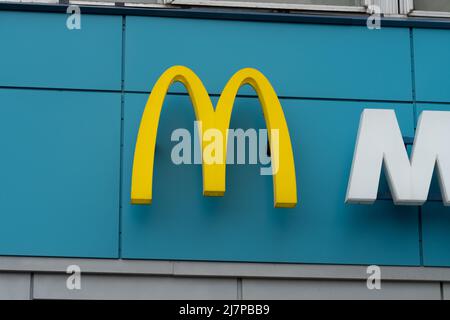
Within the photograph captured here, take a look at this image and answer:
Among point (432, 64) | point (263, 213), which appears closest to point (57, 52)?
point (263, 213)

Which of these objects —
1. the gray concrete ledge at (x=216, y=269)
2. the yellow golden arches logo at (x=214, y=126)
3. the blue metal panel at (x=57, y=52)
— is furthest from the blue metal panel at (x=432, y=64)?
the blue metal panel at (x=57, y=52)

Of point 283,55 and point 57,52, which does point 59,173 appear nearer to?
point 57,52

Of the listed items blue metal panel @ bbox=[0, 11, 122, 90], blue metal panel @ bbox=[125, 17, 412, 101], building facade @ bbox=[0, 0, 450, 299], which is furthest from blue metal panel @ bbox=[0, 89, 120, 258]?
blue metal panel @ bbox=[125, 17, 412, 101]

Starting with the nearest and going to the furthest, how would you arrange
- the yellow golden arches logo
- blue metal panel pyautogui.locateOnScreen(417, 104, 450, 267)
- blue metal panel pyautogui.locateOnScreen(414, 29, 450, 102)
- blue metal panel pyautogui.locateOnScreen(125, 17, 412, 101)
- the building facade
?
the yellow golden arches logo, the building facade, blue metal panel pyautogui.locateOnScreen(417, 104, 450, 267), blue metal panel pyautogui.locateOnScreen(125, 17, 412, 101), blue metal panel pyautogui.locateOnScreen(414, 29, 450, 102)

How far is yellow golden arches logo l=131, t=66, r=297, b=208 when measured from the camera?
33.4ft

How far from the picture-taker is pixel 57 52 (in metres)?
10.7

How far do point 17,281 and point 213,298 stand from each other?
1530 mm

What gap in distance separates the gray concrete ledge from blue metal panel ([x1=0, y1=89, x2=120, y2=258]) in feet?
0.25

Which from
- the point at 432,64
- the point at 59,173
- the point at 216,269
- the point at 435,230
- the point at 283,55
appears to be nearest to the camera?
the point at 216,269

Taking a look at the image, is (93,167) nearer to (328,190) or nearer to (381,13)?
(328,190)

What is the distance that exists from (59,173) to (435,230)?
10.1ft

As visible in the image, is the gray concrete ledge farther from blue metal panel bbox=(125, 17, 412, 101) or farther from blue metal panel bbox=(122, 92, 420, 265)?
blue metal panel bbox=(125, 17, 412, 101)

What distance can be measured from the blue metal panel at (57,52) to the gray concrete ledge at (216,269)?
1.46 metres

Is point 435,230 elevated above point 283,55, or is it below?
below
